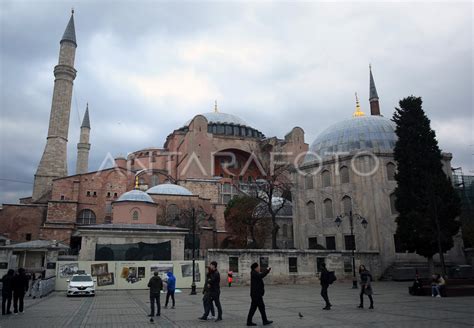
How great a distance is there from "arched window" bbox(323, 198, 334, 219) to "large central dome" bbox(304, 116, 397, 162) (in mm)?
3418

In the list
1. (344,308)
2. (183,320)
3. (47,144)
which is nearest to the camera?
(183,320)

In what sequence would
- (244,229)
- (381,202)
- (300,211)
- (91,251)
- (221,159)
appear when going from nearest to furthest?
1. (91,251)
2. (381,202)
3. (300,211)
4. (244,229)
5. (221,159)

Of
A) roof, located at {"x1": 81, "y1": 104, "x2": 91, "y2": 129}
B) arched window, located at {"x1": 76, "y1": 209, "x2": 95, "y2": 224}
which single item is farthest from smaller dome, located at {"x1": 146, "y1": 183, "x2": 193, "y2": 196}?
roof, located at {"x1": 81, "y1": 104, "x2": 91, "y2": 129}

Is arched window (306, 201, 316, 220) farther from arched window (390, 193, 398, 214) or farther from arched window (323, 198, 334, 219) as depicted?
arched window (390, 193, 398, 214)

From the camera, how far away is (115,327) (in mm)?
7625

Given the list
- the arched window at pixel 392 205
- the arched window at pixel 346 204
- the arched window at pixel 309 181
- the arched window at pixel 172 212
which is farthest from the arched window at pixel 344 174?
the arched window at pixel 172 212

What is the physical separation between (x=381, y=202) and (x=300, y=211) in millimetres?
6644

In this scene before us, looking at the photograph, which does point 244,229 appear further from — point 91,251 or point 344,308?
point 344,308

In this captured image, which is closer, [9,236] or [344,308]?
[344,308]

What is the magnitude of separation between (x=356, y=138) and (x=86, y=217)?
1094 inches

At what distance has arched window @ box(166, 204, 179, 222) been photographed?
3650cm

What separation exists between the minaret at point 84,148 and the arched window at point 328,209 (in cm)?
3744

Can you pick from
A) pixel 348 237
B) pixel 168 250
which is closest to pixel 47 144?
pixel 168 250

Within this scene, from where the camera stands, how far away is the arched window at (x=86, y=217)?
3942 centimetres
